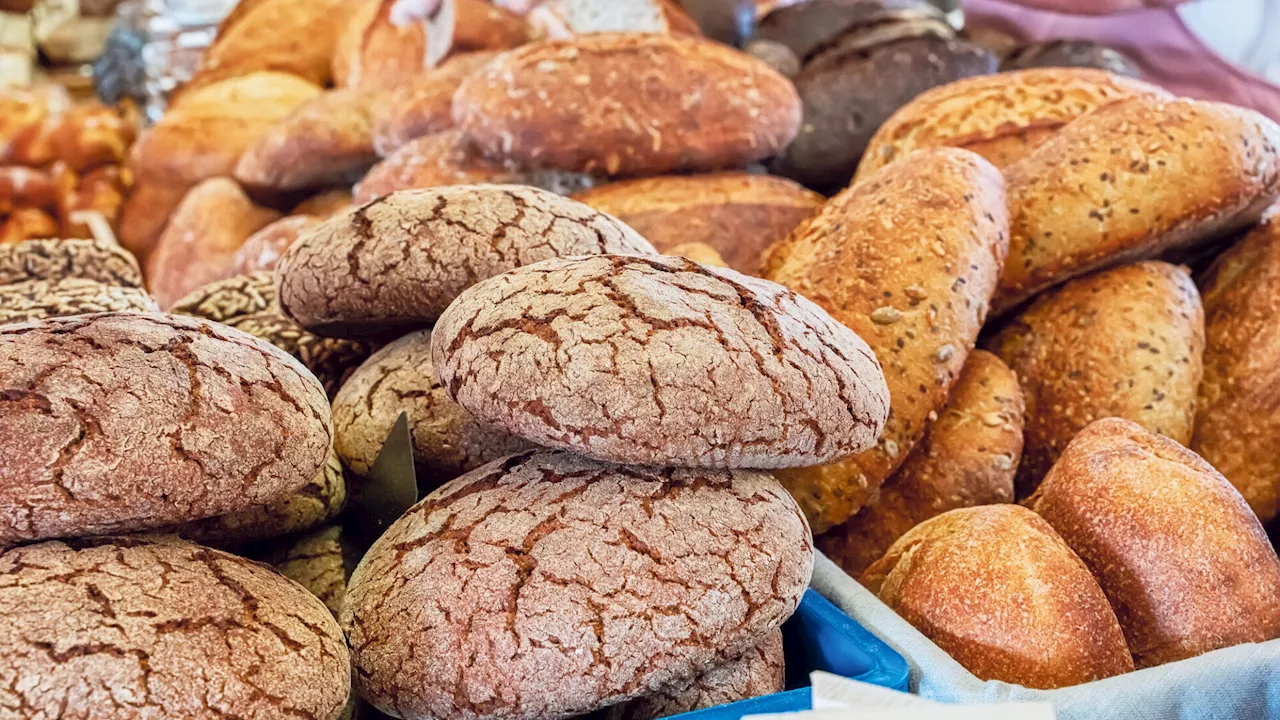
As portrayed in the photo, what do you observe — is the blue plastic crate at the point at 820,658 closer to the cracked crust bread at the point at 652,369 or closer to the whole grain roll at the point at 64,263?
the cracked crust bread at the point at 652,369

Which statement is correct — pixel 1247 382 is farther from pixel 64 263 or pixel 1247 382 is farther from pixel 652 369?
pixel 64 263

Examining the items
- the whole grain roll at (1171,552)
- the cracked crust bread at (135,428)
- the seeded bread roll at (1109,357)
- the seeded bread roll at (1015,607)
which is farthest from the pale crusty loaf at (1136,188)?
the cracked crust bread at (135,428)

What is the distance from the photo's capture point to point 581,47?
75.5 inches

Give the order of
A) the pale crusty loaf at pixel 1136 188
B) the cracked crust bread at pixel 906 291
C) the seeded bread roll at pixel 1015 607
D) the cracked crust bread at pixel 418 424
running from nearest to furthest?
the seeded bread roll at pixel 1015 607
the cracked crust bread at pixel 418 424
the cracked crust bread at pixel 906 291
the pale crusty loaf at pixel 1136 188

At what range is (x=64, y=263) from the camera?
59.4 inches

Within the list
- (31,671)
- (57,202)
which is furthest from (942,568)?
(57,202)

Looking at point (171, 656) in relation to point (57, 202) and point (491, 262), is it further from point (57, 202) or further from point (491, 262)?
point (57, 202)

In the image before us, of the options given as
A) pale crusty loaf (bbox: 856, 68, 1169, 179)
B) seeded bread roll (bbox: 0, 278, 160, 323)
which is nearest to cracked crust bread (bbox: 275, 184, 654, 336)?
seeded bread roll (bbox: 0, 278, 160, 323)

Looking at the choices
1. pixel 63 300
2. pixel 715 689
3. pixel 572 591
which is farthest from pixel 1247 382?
pixel 63 300

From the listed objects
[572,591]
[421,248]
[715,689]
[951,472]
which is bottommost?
[951,472]

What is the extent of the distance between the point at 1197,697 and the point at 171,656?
88 cm

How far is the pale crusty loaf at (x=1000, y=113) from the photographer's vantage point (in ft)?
5.88

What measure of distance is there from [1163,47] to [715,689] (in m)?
2.23

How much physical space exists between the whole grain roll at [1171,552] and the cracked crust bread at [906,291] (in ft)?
0.76
